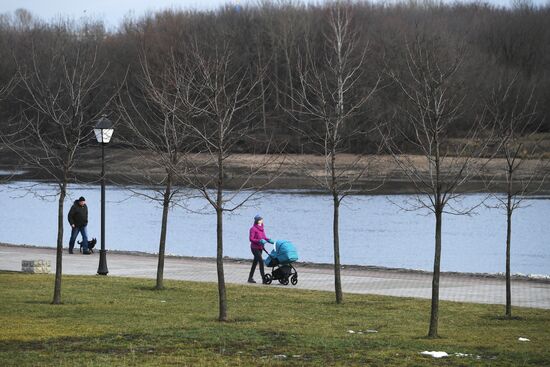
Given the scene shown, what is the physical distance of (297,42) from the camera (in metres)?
107

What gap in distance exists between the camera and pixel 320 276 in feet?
87.9

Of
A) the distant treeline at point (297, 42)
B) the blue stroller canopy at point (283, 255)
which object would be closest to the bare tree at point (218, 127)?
the blue stroller canopy at point (283, 255)

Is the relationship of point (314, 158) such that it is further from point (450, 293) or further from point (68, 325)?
point (68, 325)

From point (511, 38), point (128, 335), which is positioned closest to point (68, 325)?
point (128, 335)

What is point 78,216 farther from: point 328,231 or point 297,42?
point 297,42

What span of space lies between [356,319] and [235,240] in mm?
30128

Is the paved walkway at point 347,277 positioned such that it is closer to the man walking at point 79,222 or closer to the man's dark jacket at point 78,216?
the man walking at point 79,222

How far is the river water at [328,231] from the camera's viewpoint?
40906 millimetres

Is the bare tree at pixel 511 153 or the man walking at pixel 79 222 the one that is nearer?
the bare tree at pixel 511 153

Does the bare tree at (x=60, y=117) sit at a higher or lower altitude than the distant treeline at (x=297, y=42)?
lower

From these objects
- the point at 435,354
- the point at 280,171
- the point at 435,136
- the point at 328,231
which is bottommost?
the point at 435,354

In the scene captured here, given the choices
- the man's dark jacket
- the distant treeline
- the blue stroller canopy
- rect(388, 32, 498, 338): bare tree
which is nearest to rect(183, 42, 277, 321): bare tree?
the blue stroller canopy

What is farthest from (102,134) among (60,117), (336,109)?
(336,109)

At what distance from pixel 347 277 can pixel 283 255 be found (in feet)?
7.96
